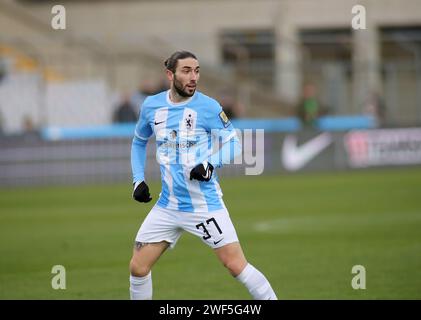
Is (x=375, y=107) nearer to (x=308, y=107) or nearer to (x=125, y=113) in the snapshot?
(x=308, y=107)

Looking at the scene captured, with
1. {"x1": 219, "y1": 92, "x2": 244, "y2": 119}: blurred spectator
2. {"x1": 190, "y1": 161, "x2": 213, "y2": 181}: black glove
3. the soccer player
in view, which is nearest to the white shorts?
the soccer player

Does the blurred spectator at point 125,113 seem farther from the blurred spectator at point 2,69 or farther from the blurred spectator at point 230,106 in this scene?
the blurred spectator at point 2,69

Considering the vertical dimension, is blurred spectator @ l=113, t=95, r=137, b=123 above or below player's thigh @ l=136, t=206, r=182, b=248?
above

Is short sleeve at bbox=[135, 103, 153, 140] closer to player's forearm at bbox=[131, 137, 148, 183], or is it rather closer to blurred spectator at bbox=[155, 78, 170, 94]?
player's forearm at bbox=[131, 137, 148, 183]

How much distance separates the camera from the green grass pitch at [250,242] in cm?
1072

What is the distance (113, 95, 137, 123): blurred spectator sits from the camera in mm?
26094

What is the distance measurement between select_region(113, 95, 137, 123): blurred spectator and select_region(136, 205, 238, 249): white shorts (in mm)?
17819

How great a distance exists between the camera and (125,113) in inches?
1029

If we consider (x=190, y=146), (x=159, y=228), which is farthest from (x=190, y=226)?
(x=190, y=146)

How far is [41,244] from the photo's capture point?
14.7m

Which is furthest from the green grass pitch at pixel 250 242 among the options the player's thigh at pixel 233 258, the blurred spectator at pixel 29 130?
the player's thigh at pixel 233 258

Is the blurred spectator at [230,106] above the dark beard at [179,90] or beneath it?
above

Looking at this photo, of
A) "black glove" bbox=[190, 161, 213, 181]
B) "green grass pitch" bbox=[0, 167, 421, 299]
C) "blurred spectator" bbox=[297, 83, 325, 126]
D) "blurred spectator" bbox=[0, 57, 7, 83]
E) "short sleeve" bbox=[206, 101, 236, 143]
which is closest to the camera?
"black glove" bbox=[190, 161, 213, 181]

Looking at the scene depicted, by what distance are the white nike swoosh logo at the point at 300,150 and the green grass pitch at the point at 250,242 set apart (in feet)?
8.48
